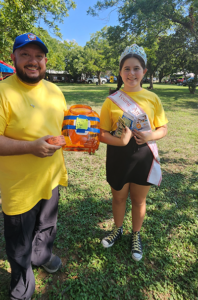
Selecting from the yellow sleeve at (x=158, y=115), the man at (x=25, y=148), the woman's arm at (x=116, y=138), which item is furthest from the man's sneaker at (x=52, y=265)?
Answer: the yellow sleeve at (x=158, y=115)

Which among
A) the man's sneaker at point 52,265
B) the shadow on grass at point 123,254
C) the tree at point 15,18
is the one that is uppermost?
the tree at point 15,18

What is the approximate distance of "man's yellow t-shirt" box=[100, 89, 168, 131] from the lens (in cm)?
170

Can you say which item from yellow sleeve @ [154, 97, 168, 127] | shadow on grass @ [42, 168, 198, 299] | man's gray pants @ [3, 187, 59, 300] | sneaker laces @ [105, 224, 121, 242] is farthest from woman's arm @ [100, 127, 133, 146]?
shadow on grass @ [42, 168, 198, 299]

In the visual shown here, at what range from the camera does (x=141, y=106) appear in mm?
1693

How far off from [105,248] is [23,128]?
184 centimetres

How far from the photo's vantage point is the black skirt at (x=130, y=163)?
5.83 ft

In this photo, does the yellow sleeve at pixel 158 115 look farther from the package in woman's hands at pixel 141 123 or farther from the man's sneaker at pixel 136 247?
the man's sneaker at pixel 136 247

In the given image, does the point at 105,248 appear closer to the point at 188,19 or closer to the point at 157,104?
the point at 157,104

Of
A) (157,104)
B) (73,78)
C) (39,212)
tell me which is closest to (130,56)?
(157,104)

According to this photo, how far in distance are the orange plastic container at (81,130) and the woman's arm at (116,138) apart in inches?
2.8

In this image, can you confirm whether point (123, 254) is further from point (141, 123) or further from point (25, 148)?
point (25, 148)

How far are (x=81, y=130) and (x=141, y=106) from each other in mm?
628

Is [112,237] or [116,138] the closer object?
[116,138]

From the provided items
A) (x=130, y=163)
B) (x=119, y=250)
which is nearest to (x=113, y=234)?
(x=119, y=250)
